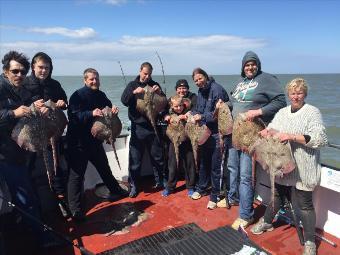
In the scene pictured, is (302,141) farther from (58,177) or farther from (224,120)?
(58,177)

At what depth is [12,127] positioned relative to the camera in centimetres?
436

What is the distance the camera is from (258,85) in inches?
188

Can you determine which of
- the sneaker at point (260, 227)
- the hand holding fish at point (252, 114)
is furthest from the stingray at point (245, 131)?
the sneaker at point (260, 227)

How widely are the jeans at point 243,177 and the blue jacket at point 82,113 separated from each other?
2522mm

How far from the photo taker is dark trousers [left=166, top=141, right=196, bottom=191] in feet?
20.8

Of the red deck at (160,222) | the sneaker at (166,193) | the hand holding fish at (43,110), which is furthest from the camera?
the sneaker at (166,193)

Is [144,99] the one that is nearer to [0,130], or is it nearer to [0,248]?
[0,130]

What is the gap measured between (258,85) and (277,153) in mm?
1128

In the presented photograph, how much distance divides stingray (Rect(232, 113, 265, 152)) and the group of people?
0.14m

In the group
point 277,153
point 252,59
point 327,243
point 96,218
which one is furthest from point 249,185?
point 96,218

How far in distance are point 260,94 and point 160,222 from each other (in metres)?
2.74

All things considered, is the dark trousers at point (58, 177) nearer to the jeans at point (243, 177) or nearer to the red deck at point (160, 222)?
the red deck at point (160, 222)

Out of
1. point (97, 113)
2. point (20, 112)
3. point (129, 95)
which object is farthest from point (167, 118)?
point (20, 112)

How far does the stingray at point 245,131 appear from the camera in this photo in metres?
4.79
